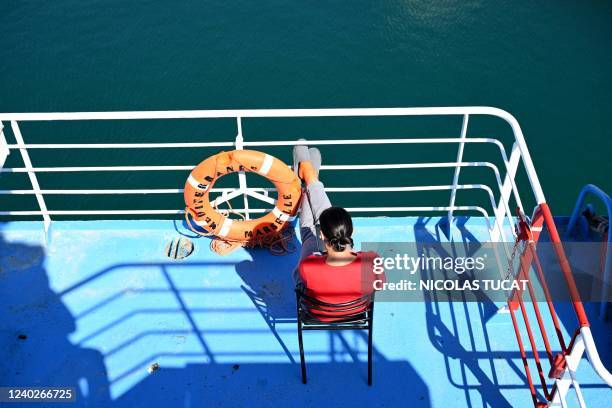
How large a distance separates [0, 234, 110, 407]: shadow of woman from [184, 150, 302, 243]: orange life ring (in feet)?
3.24

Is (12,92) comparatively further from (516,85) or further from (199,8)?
(516,85)

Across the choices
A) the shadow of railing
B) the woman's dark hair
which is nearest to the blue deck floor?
the shadow of railing

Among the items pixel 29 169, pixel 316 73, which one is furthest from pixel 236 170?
pixel 316 73

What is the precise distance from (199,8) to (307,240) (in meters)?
7.93

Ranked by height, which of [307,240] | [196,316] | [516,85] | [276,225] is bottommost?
[196,316]

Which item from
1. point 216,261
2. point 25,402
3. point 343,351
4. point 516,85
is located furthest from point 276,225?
point 516,85

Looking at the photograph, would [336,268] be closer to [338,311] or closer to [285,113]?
[338,311]

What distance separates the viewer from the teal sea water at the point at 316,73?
7.14 metres

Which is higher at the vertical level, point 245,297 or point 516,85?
point 516,85

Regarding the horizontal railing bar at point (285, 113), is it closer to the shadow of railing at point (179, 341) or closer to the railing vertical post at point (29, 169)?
the railing vertical post at point (29, 169)

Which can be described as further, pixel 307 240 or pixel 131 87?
pixel 131 87

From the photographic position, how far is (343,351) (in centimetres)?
306

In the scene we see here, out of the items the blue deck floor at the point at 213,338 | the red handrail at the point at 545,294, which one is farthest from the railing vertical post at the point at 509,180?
the blue deck floor at the point at 213,338

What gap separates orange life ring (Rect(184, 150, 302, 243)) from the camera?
3.21m
